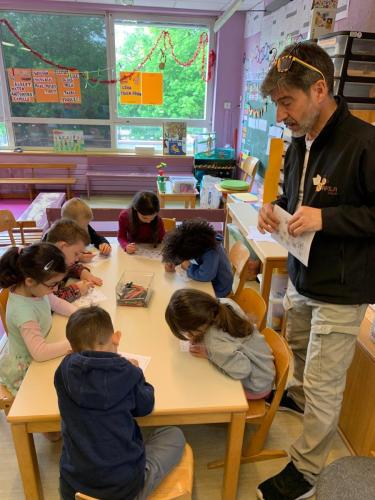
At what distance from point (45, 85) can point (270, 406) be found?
19.0 feet

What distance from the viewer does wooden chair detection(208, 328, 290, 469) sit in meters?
1.42

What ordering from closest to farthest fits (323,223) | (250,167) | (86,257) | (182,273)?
(323,223) < (182,273) < (86,257) < (250,167)

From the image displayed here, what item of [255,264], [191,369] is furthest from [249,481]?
[255,264]

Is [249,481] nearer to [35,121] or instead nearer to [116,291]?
[116,291]

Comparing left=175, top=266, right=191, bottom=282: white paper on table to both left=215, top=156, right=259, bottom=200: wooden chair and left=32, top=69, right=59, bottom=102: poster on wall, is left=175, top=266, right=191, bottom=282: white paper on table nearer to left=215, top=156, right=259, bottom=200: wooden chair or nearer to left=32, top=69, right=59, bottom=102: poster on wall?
left=215, top=156, right=259, bottom=200: wooden chair

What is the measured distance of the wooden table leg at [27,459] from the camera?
46.8 inches

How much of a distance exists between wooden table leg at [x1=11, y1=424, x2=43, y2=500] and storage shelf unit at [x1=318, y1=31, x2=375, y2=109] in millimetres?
2186

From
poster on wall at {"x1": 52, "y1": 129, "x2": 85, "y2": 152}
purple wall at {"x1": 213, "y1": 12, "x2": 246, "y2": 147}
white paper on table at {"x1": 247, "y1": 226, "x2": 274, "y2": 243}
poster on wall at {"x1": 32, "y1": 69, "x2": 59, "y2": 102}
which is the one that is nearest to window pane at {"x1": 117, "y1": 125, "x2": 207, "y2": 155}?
purple wall at {"x1": 213, "y1": 12, "x2": 246, "y2": 147}

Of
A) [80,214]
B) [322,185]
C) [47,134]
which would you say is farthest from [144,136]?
[322,185]

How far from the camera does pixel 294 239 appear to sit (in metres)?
1.42

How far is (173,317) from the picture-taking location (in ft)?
4.59

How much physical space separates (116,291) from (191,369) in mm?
649

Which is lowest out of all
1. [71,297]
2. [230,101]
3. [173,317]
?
[71,297]

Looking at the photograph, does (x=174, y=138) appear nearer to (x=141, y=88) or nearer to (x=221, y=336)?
(x=141, y=88)
